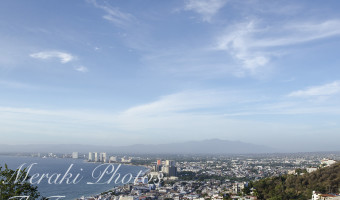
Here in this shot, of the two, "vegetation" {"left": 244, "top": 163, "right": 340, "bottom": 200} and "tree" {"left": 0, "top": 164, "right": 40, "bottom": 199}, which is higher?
"tree" {"left": 0, "top": 164, "right": 40, "bottom": 199}

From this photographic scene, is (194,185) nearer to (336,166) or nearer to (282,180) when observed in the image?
(282,180)

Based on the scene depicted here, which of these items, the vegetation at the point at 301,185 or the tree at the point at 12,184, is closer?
the tree at the point at 12,184

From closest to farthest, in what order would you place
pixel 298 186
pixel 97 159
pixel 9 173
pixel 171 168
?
pixel 9 173
pixel 298 186
pixel 171 168
pixel 97 159

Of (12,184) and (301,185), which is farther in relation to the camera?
(301,185)

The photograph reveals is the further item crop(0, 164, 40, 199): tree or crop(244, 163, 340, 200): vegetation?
crop(244, 163, 340, 200): vegetation

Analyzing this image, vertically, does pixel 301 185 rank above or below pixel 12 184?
below

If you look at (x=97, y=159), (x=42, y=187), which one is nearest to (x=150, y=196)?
(x=42, y=187)

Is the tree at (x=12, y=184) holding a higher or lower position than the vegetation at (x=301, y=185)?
higher

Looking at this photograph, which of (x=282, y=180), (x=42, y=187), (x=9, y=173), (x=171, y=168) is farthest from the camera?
(x=171, y=168)
